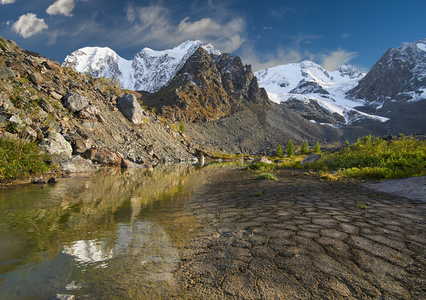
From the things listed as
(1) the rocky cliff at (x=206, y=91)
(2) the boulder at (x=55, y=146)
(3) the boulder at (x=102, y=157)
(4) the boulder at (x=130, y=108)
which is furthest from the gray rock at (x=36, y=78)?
(1) the rocky cliff at (x=206, y=91)

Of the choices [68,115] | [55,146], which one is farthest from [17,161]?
[68,115]

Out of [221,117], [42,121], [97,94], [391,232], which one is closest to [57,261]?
[391,232]

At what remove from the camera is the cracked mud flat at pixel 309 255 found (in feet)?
A: 7.87

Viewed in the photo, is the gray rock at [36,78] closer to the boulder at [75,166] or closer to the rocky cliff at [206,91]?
the boulder at [75,166]

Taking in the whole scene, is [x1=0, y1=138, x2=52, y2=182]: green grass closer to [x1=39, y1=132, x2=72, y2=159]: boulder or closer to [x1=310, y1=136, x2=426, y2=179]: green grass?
[x1=39, y1=132, x2=72, y2=159]: boulder

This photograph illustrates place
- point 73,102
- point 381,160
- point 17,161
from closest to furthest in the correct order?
1. point 17,161
2. point 381,160
3. point 73,102

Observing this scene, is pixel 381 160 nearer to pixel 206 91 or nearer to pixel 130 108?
pixel 130 108

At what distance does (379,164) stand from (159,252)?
14589 mm

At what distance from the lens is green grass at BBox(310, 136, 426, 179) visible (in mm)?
10312

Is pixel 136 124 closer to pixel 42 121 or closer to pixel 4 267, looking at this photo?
pixel 42 121

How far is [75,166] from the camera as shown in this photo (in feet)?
57.1

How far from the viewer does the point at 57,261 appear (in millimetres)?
3230

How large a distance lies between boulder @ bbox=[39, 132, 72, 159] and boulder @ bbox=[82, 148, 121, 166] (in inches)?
136

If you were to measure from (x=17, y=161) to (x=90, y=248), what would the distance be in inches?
411
